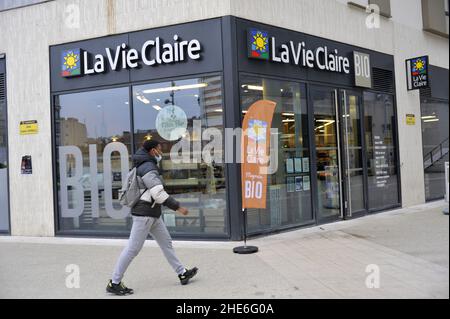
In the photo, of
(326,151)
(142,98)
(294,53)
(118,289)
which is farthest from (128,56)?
(118,289)

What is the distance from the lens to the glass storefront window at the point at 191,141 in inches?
357

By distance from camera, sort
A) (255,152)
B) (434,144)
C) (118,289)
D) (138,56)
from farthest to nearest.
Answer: (434,144), (138,56), (255,152), (118,289)

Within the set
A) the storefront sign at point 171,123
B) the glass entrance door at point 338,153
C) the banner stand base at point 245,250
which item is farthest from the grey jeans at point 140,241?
the glass entrance door at point 338,153

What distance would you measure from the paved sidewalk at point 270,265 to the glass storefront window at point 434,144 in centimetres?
444

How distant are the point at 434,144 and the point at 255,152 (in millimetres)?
8841

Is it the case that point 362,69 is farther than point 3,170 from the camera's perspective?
Yes

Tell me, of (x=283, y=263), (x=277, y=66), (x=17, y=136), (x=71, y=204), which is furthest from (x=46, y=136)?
(x=283, y=263)

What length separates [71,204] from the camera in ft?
34.2

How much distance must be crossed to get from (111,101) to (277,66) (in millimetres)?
3466

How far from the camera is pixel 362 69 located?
11797 mm

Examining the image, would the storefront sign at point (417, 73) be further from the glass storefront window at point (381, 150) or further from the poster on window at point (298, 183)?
the poster on window at point (298, 183)

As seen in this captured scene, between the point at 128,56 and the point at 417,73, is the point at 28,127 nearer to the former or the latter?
the point at 128,56

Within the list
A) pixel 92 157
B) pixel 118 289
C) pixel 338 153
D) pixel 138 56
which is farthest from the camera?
pixel 338 153

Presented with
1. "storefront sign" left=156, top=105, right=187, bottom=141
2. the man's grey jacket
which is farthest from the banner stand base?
"storefront sign" left=156, top=105, right=187, bottom=141
